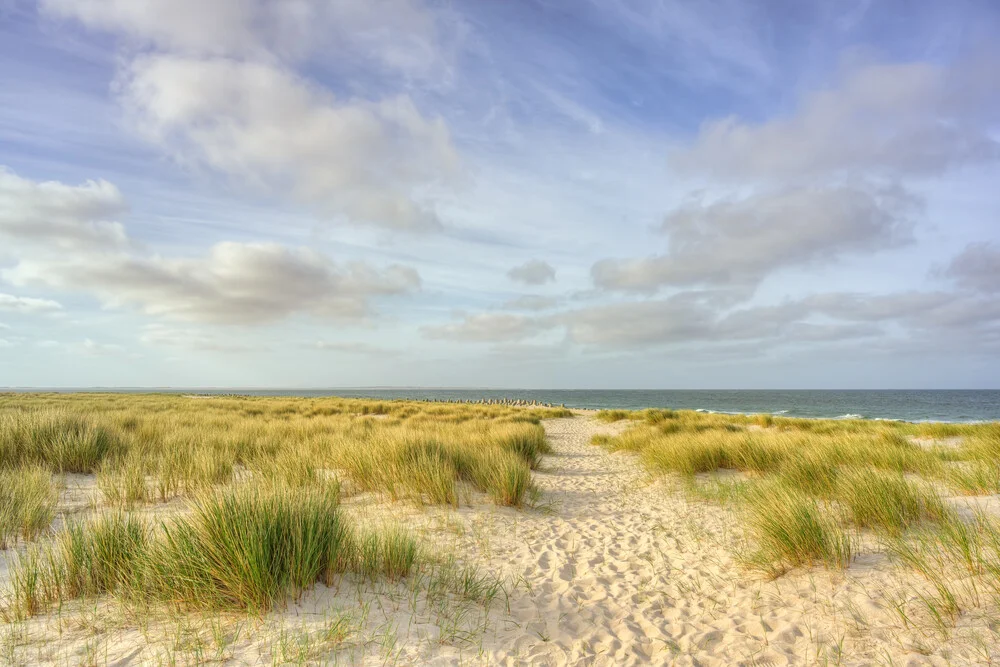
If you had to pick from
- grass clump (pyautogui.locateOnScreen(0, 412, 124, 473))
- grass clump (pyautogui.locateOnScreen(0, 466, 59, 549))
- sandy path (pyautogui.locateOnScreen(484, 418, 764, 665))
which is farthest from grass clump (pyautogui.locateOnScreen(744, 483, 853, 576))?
grass clump (pyautogui.locateOnScreen(0, 412, 124, 473))

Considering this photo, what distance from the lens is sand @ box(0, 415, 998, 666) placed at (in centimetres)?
281

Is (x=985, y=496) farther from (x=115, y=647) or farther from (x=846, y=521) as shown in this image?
(x=115, y=647)

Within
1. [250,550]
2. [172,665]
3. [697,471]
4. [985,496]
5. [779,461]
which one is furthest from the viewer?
[697,471]

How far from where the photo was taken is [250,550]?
129 inches

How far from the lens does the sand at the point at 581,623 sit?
9.21 ft

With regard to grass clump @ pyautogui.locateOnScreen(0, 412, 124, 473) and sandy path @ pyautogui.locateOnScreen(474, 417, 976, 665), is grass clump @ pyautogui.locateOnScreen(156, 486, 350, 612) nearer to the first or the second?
sandy path @ pyautogui.locateOnScreen(474, 417, 976, 665)

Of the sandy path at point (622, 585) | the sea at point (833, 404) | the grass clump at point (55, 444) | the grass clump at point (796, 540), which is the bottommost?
the sea at point (833, 404)

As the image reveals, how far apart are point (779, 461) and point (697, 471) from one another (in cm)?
147

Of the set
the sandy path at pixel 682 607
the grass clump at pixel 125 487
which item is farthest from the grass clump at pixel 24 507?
the sandy path at pixel 682 607

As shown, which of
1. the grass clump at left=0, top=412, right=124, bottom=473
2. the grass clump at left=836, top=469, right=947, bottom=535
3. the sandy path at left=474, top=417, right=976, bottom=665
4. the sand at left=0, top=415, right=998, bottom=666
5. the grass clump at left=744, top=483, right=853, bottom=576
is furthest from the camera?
the grass clump at left=0, top=412, right=124, bottom=473

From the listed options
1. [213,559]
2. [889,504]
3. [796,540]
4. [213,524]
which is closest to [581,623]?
[796,540]

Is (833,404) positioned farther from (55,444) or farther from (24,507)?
(24,507)

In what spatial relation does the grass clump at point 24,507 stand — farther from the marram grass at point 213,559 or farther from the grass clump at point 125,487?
the marram grass at point 213,559

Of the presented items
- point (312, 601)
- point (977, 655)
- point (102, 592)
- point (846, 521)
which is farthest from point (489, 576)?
point (846, 521)
